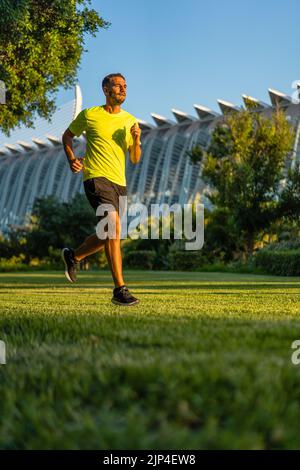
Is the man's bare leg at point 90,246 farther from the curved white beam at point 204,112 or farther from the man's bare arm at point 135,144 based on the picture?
the curved white beam at point 204,112

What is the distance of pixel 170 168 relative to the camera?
198ft

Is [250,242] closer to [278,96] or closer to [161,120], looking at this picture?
[278,96]

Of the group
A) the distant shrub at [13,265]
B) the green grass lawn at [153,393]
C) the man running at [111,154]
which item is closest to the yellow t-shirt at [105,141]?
the man running at [111,154]

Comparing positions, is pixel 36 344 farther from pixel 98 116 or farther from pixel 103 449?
pixel 98 116

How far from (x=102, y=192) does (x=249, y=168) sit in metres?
23.1

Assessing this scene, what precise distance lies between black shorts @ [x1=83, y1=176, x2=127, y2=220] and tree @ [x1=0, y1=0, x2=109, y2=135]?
752cm

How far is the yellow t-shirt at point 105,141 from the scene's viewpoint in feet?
22.7

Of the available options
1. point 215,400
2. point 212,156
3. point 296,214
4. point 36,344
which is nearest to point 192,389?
point 215,400

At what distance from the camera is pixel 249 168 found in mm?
29234

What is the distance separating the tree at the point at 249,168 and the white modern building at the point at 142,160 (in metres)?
2.74

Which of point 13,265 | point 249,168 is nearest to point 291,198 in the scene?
point 249,168

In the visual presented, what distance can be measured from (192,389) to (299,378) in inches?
19.7

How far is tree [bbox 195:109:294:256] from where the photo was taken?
97.0ft

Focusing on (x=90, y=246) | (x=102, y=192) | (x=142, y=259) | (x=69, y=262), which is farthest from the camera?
(x=142, y=259)
